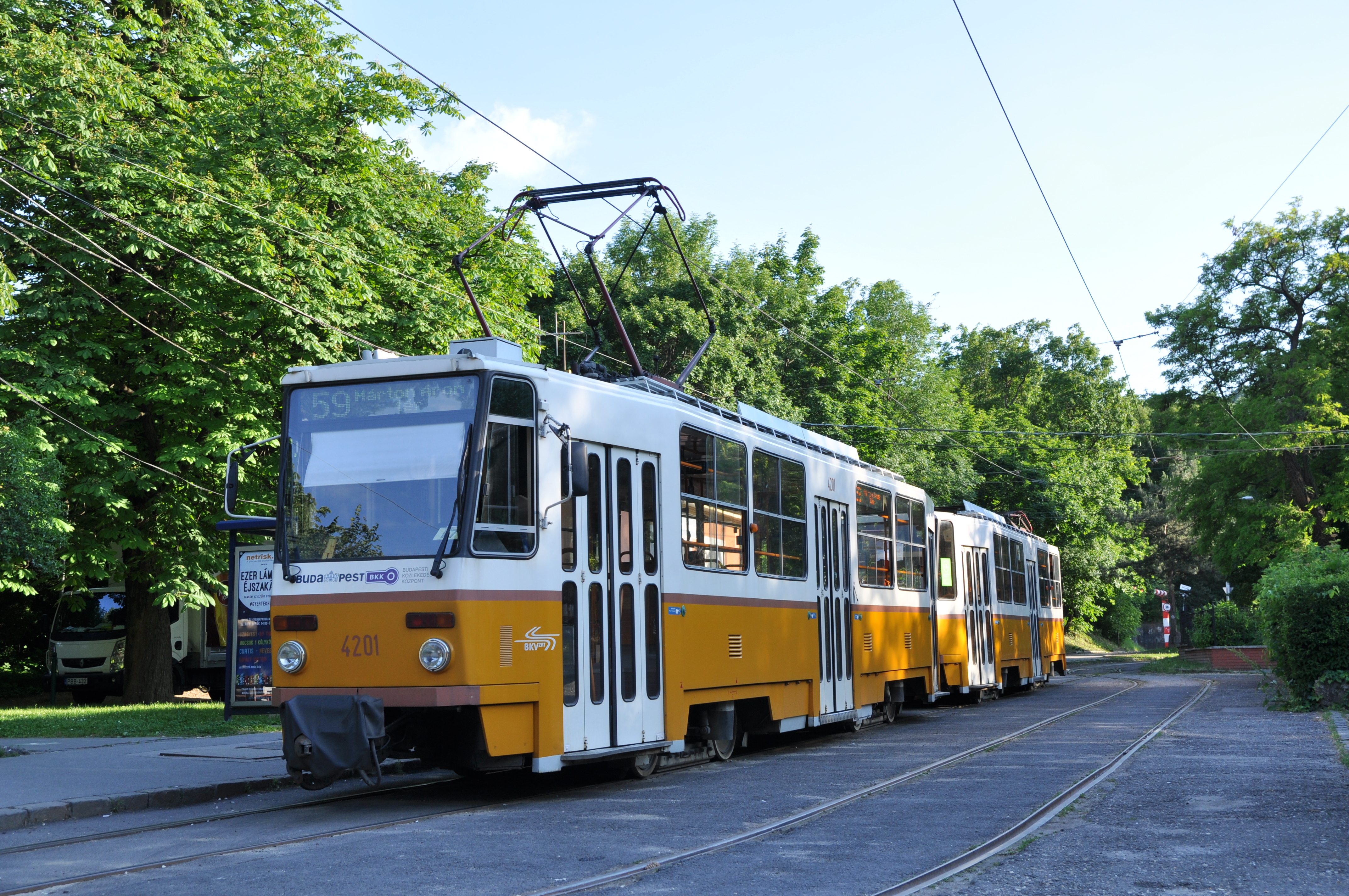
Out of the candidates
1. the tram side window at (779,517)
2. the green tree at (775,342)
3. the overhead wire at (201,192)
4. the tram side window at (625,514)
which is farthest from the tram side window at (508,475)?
the green tree at (775,342)

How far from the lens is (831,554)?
1520 centimetres

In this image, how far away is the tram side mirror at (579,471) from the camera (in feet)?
30.9

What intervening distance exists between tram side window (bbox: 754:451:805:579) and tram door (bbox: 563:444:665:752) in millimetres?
2224

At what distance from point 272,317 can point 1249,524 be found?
32.7m

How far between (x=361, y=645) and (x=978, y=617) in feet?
51.9

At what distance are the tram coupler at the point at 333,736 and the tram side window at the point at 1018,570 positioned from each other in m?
19.4

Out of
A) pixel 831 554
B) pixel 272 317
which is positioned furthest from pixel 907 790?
pixel 272 317

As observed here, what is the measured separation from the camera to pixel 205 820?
9.28 metres

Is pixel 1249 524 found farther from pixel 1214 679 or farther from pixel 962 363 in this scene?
pixel 962 363

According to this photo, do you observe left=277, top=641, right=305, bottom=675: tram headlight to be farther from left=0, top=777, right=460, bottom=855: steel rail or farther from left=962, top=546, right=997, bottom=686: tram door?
left=962, top=546, right=997, bottom=686: tram door

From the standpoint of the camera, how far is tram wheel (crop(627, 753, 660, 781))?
36.7ft

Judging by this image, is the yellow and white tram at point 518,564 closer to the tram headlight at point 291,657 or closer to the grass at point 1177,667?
the tram headlight at point 291,657

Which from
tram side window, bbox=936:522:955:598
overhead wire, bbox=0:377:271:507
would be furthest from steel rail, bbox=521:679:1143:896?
overhead wire, bbox=0:377:271:507

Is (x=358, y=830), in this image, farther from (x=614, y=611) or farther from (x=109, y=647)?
(x=109, y=647)
